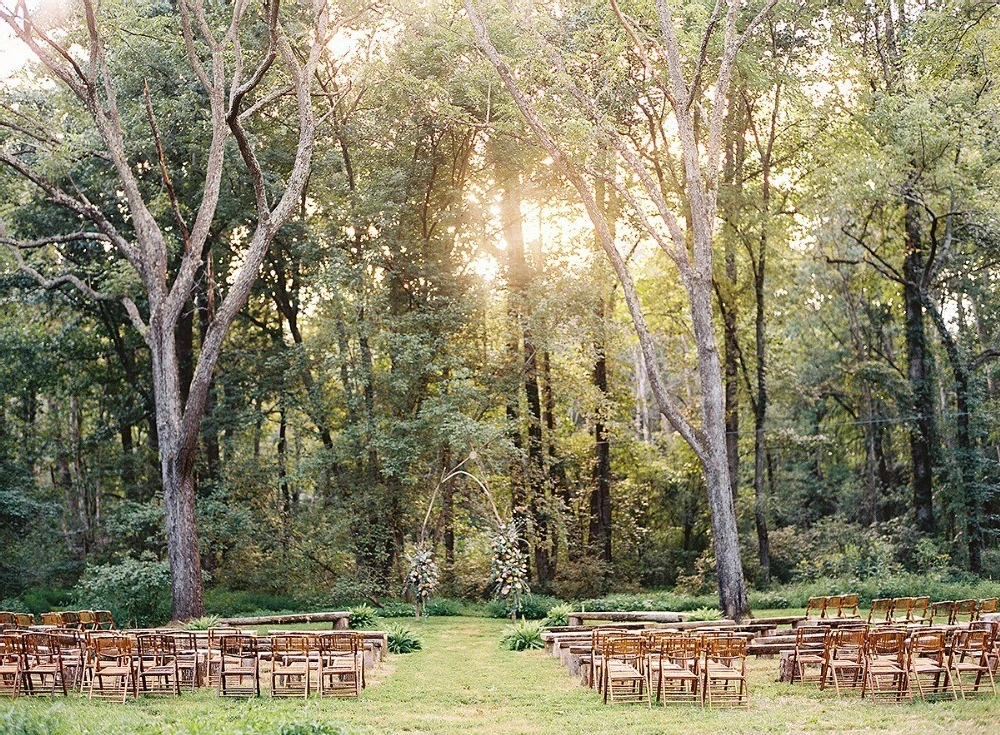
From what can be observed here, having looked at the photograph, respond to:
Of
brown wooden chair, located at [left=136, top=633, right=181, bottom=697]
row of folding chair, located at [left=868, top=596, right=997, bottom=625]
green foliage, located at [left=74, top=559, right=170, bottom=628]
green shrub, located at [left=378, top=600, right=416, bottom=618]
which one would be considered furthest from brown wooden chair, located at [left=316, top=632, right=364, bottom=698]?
green shrub, located at [left=378, top=600, right=416, bottom=618]

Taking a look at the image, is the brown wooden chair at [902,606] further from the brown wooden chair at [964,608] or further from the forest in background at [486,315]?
the forest in background at [486,315]

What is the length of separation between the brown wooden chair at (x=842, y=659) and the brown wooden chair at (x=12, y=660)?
31.7 ft

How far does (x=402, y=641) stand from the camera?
53.4ft

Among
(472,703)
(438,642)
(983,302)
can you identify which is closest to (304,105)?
(438,642)

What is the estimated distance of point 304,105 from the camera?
19.4 m

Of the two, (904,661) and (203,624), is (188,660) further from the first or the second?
(904,661)

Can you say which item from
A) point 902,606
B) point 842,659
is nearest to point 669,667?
point 842,659

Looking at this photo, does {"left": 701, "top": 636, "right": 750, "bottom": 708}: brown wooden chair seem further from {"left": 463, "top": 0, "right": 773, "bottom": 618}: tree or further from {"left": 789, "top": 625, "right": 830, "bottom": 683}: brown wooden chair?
{"left": 463, "top": 0, "right": 773, "bottom": 618}: tree

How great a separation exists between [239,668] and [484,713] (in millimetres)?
3601

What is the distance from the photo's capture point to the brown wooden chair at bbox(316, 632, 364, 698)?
37.8 ft

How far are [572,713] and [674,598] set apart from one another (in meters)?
13.1

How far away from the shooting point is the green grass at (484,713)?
7617 mm

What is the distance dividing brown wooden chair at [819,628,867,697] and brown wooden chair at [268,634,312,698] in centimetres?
621

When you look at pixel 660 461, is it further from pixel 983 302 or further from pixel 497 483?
pixel 983 302
